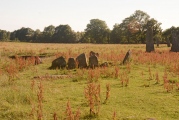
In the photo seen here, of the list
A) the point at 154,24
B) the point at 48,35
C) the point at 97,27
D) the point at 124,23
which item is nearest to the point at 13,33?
the point at 48,35

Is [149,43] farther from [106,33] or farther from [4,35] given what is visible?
[4,35]

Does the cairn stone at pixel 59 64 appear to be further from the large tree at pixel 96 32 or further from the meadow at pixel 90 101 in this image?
the large tree at pixel 96 32

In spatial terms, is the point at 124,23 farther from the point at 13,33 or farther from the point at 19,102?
the point at 19,102

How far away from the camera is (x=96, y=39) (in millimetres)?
84500

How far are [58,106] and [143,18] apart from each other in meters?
75.9

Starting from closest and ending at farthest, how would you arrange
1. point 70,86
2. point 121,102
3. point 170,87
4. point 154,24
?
point 121,102
point 170,87
point 70,86
point 154,24

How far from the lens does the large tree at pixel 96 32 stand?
84.1 m

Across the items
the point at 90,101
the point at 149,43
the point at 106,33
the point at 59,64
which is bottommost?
the point at 90,101

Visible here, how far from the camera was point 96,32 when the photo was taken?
88125 mm

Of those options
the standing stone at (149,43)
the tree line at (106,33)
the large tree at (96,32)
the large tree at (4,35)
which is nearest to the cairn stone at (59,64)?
the standing stone at (149,43)

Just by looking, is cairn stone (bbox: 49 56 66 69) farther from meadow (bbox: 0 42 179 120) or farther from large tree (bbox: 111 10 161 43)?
large tree (bbox: 111 10 161 43)

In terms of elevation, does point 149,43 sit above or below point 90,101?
above

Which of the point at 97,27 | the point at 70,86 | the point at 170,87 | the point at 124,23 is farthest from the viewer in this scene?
the point at 97,27

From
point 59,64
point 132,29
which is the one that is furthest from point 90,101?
point 132,29
